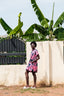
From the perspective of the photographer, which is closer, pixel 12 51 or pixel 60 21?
pixel 12 51

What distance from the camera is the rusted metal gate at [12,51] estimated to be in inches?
356

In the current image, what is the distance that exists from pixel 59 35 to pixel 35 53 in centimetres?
635

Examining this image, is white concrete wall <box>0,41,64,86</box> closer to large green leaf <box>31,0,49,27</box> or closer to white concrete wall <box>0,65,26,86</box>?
white concrete wall <box>0,65,26,86</box>

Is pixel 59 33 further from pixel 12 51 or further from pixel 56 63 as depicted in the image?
pixel 56 63

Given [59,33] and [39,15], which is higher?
[39,15]

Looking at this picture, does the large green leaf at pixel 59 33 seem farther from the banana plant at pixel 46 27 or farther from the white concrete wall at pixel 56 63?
the white concrete wall at pixel 56 63

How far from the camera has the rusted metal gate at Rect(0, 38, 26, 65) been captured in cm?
905

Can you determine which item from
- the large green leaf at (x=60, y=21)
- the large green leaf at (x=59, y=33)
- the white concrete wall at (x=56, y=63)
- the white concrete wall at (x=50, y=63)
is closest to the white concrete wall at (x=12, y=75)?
the white concrete wall at (x=50, y=63)

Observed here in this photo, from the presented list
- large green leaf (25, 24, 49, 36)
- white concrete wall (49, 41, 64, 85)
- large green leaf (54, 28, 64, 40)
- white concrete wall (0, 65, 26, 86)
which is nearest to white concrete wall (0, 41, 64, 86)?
white concrete wall (49, 41, 64, 85)

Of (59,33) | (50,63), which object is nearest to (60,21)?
(59,33)

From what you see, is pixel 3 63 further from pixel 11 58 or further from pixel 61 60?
pixel 61 60

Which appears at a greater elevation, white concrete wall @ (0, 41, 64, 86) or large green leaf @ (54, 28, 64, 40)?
large green leaf @ (54, 28, 64, 40)

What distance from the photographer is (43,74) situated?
8570 mm

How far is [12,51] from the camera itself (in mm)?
9258
